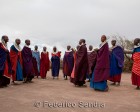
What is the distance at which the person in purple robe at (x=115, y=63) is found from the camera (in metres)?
11.8

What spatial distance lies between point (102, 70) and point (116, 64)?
2.39m

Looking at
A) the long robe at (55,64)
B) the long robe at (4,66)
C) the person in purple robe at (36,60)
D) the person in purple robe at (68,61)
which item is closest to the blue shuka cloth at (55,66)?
the long robe at (55,64)

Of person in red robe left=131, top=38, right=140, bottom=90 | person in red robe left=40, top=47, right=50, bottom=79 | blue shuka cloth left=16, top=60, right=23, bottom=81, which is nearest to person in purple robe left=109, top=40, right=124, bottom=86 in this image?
person in red robe left=131, top=38, right=140, bottom=90

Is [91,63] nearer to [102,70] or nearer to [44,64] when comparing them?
[102,70]

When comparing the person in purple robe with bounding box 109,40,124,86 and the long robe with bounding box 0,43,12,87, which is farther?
the person in purple robe with bounding box 109,40,124,86

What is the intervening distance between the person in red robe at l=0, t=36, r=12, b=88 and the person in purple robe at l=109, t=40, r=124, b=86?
→ 4.56 meters

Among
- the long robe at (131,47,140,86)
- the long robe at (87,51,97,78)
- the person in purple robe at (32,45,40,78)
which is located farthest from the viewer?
the person in purple robe at (32,45,40,78)

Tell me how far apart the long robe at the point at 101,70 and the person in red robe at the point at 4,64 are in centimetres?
→ 348

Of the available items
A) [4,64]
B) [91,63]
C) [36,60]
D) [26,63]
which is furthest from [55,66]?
[4,64]

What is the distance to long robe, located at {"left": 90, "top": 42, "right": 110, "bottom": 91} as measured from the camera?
→ 9648 mm

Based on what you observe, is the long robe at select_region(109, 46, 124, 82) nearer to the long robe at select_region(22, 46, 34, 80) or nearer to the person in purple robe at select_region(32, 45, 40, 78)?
the long robe at select_region(22, 46, 34, 80)

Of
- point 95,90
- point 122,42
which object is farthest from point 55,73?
point 122,42

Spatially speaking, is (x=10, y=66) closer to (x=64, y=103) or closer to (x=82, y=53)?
(x=82, y=53)

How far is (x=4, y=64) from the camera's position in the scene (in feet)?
33.8
